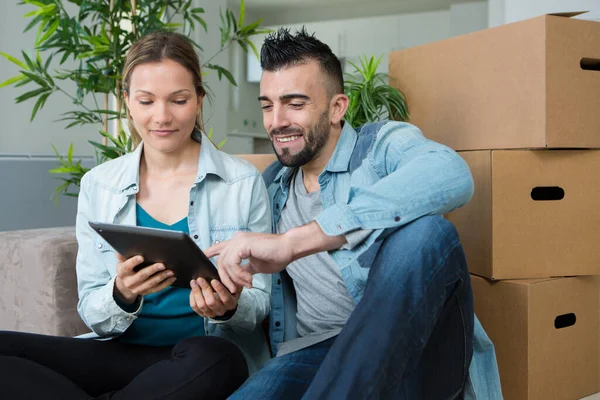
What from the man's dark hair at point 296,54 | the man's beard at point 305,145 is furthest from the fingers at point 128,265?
the man's dark hair at point 296,54

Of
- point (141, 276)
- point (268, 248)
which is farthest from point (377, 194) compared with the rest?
point (141, 276)

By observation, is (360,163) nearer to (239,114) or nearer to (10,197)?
(10,197)

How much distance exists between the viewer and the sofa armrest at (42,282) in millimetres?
1414

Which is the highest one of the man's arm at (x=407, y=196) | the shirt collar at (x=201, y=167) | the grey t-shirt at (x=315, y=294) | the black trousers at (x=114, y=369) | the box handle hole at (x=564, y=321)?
the shirt collar at (x=201, y=167)

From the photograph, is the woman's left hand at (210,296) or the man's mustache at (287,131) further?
the man's mustache at (287,131)

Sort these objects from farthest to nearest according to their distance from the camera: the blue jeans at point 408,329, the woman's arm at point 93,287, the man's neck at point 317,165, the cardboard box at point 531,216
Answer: the cardboard box at point 531,216, the man's neck at point 317,165, the woman's arm at point 93,287, the blue jeans at point 408,329

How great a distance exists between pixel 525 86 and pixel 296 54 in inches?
22.0

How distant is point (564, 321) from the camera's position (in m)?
1.69

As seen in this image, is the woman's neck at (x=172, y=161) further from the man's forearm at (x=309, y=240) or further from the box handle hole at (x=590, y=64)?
the box handle hole at (x=590, y=64)

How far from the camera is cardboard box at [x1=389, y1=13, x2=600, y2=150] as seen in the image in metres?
1.46

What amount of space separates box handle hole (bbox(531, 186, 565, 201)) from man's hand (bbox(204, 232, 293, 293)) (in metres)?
0.93

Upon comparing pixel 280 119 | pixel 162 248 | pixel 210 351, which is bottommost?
pixel 210 351

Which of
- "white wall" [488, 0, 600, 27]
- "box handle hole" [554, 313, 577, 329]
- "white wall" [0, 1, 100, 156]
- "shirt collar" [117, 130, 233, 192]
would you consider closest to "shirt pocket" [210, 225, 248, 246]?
"shirt collar" [117, 130, 233, 192]

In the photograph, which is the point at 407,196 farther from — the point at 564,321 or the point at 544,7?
the point at 544,7
